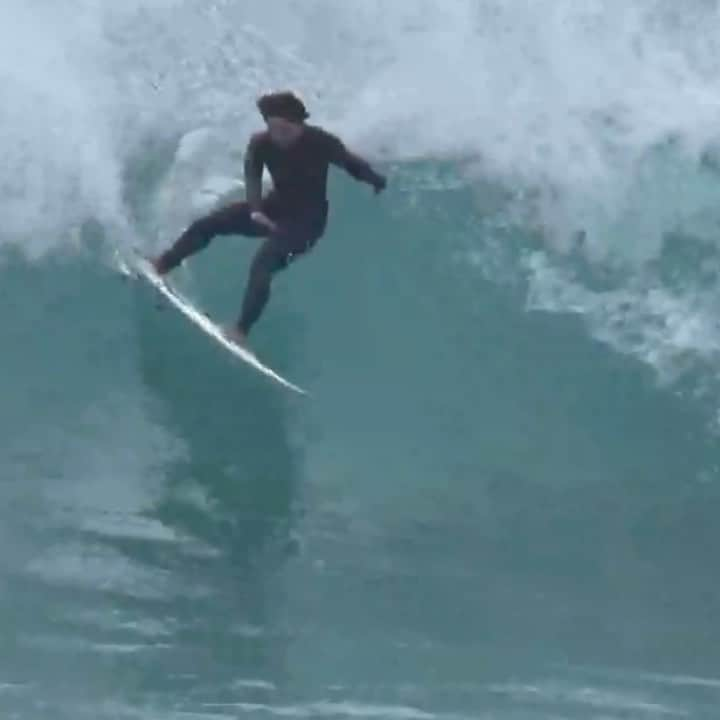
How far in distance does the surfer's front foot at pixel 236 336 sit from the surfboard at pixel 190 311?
2 cm

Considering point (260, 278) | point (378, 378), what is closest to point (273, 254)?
point (260, 278)

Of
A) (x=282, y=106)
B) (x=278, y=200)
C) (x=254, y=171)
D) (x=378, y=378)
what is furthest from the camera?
(x=378, y=378)

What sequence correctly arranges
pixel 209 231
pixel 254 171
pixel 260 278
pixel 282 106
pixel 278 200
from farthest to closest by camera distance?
pixel 209 231
pixel 260 278
pixel 278 200
pixel 254 171
pixel 282 106

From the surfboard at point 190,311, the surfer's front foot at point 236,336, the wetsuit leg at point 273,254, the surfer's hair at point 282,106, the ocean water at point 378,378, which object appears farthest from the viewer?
the surfboard at point 190,311

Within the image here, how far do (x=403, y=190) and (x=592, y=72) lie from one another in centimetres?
104

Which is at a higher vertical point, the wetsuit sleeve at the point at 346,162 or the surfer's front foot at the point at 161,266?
the wetsuit sleeve at the point at 346,162

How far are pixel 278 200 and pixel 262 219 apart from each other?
183mm

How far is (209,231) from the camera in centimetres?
832

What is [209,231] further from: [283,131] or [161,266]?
[283,131]

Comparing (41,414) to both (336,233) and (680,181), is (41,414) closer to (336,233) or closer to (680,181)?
(336,233)

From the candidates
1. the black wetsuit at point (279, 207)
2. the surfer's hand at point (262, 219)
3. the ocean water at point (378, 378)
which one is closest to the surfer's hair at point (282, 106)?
the black wetsuit at point (279, 207)

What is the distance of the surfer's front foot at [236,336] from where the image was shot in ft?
27.1

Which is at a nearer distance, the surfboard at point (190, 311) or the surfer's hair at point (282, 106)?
the surfer's hair at point (282, 106)

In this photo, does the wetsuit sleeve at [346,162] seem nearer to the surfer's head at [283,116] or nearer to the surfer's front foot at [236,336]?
the surfer's head at [283,116]
